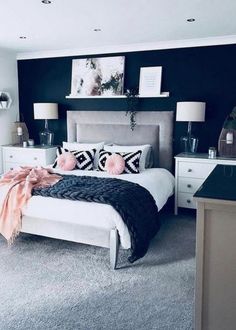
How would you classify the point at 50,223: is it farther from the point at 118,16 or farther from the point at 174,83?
the point at 174,83

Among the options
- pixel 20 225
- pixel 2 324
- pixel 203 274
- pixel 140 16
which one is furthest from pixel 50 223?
pixel 140 16

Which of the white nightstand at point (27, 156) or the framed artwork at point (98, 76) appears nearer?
the framed artwork at point (98, 76)

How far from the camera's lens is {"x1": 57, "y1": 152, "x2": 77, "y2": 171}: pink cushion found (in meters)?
4.35

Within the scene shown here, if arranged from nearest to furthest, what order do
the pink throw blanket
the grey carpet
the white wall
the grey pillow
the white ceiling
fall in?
the grey carpet → the white ceiling → the pink throw blanket → the grey pillow → the white wall

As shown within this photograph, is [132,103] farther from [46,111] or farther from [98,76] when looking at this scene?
[46,111]

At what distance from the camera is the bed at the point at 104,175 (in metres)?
2.93

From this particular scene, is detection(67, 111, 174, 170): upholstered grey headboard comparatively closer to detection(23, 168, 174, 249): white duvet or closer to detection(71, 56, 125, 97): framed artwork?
detection(71, 56, 125, 97): framed artwork

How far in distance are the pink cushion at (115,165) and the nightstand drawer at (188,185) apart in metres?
0.82

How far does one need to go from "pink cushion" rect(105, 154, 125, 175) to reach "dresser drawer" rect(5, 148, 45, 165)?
146 cm

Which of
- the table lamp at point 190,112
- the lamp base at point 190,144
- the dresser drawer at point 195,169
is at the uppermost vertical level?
the table lamp at point 190,112

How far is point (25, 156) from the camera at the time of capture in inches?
208

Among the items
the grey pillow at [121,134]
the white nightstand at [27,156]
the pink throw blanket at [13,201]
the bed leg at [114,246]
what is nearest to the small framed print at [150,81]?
the grey pillow at [121,134]

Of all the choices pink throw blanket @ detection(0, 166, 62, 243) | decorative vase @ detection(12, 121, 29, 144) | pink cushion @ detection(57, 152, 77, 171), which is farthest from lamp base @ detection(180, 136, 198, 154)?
decorative vase @ detection(12, 121, 29, 144)

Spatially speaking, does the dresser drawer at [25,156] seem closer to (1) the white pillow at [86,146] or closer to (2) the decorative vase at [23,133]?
(2) the decorative vase at [23,133]
